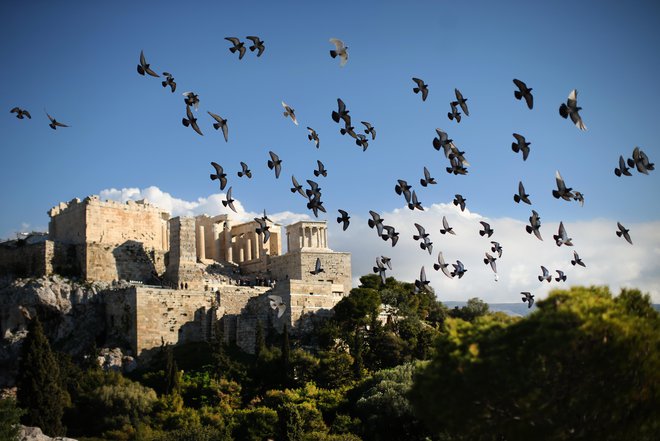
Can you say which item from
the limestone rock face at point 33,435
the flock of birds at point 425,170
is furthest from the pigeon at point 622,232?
the limestone rock face at point 33,435

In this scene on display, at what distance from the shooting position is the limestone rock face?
4372cm

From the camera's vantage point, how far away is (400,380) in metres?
50.3

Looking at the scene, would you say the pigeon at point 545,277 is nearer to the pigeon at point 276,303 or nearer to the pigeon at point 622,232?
the pigeon at point 622,232

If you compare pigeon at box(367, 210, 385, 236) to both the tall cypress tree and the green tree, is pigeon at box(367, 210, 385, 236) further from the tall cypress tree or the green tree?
the tall cypress tree

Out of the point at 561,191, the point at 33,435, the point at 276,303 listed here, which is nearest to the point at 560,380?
the point at 561,191

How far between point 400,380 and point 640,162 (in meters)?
22.9

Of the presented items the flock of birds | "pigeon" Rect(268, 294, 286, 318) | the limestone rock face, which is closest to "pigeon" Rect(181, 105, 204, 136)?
the flock of birds

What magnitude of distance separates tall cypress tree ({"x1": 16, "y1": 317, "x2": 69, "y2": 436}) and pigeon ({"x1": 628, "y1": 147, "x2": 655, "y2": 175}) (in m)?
28.8

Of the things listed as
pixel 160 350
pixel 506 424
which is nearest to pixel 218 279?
pixel 160 350

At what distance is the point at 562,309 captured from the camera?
2666 centimetres

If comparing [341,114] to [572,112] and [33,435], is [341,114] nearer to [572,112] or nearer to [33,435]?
[572,112]

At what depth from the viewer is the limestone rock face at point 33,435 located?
4372 cm

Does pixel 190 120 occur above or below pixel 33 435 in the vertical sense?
above

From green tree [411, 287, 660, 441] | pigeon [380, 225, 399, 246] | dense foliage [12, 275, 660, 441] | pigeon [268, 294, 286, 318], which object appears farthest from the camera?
pigeon [268, 294, 286, 318]
